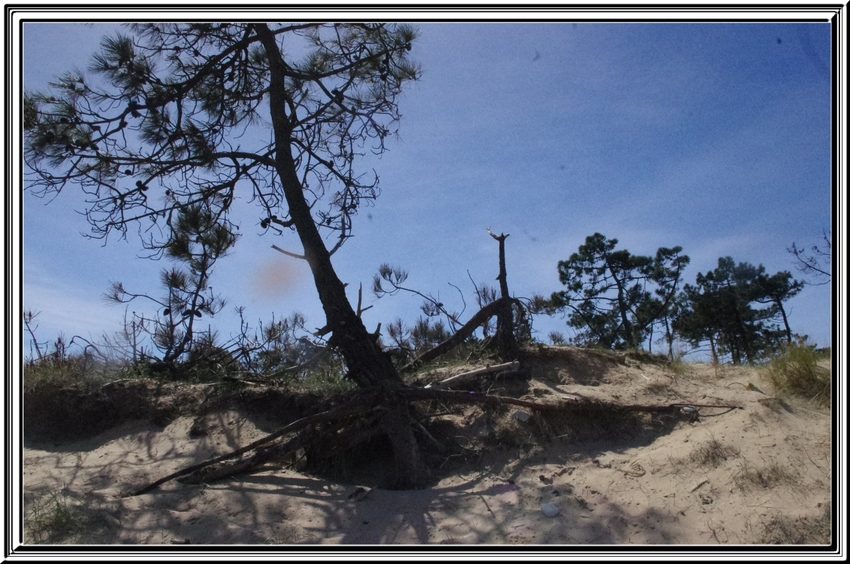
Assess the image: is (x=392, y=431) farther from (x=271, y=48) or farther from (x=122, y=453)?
(x=271, y=48)

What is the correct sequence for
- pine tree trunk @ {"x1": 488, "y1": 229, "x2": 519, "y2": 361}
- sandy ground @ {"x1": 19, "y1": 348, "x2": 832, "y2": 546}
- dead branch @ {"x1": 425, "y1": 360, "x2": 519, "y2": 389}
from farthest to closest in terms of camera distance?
pine tree trunk @ {"x1": 488, "y1": 229, "x2": 519, "y2": 361}, dead branch @ {"x1": 425, "y1": 360, "x2": 519, "y2": 389}, sandy ground @ {"x1": 19, "y1": 348, "x2": 832, "y2": 546}

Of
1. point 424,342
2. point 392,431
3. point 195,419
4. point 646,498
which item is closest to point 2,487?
point 195,419

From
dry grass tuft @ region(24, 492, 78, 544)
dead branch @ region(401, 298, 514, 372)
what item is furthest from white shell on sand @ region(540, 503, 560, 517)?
dry grass tuft @ region(24, 492, 78, 544)

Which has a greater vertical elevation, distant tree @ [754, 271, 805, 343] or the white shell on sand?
distant tree @ [754, 271, 805, 343]

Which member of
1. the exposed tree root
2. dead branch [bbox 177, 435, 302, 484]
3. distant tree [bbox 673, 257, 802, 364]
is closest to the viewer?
dead branch [bbox 177, 435, 302, 484]

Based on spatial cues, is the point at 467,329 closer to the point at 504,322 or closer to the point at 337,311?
the point at 504,322

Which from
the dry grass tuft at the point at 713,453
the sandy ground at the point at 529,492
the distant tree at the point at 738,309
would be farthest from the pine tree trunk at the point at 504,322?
the distant tree at the point at 738,309

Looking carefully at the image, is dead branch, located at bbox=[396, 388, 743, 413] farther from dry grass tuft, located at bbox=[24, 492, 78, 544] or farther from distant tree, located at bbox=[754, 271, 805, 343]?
distant tree, located at bbox=[754, 271, 805, 343]

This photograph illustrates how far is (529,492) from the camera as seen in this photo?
458cm

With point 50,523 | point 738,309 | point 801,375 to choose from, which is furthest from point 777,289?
point 50,523

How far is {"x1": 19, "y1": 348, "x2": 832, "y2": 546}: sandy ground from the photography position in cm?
393

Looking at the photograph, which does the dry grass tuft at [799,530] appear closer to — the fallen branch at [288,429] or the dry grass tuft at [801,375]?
the dry grass tuft at [801,375]

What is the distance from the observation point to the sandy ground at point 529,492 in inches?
155

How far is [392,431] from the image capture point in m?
5.44
